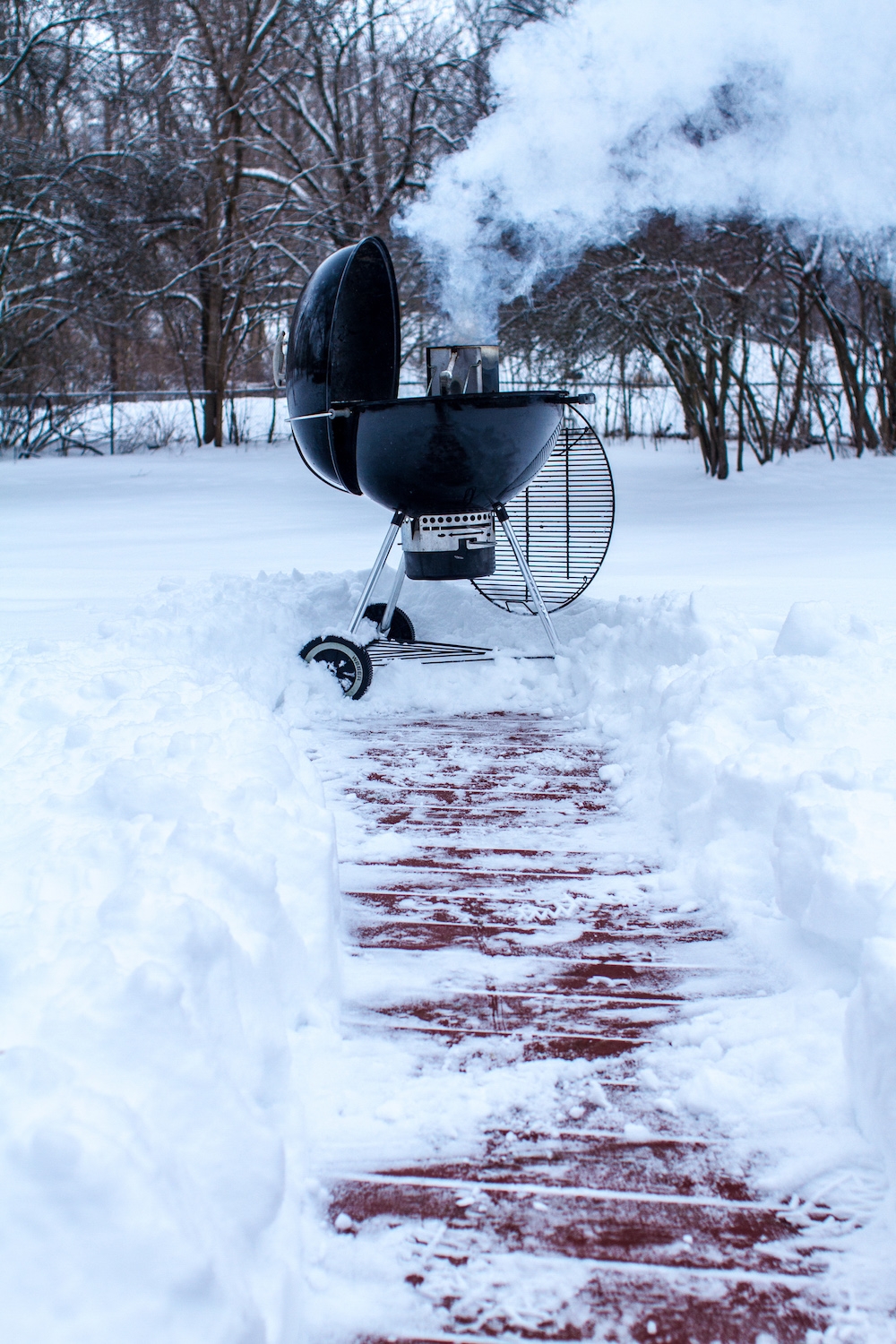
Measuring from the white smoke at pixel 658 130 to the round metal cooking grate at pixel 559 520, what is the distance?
0.86m

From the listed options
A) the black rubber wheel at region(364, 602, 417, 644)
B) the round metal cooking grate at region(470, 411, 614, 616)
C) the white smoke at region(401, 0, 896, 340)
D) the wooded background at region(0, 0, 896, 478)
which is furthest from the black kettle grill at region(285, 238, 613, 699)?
the wooded background at region(0, 0, 896, 478)

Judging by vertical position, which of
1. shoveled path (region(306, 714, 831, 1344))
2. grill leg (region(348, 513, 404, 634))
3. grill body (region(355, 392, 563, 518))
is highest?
grill body (region(355, 392, 563, 518))

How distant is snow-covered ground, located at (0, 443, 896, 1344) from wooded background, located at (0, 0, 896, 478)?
9653 mm

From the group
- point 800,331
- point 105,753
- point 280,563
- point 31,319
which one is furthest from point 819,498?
point 31,319

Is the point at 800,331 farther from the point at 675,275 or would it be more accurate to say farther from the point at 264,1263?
the point at 264,1263

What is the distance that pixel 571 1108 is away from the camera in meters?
1.78

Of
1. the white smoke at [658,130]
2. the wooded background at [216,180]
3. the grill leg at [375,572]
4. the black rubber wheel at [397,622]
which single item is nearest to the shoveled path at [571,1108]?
the grill leg at [375,572]

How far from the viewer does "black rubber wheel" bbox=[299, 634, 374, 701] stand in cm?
437

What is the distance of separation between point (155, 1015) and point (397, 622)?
3.75 meters

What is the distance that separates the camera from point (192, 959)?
1707mm

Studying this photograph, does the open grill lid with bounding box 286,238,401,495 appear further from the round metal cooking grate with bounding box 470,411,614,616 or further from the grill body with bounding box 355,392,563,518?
the round metal cooking grate with bounding box 470,411,614,616

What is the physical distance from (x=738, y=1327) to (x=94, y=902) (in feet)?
3.72

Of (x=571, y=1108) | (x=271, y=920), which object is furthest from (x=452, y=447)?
(x=571, y=1108)

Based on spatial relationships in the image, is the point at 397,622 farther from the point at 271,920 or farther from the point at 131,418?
the point at 131,418
